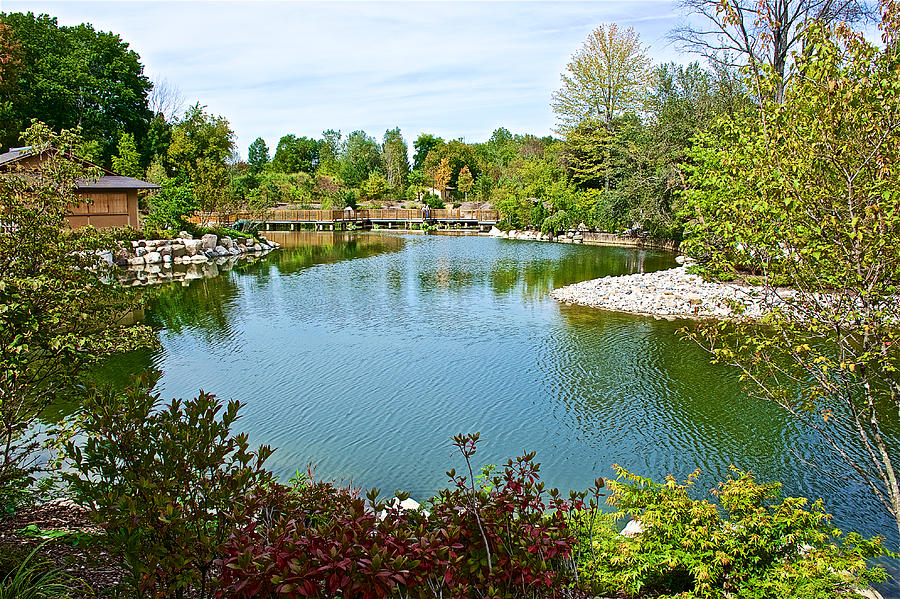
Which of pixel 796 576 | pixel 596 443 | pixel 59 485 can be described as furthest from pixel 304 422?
pixel 796 576

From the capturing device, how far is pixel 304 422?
7445 mm

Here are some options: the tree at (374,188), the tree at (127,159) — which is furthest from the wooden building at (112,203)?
the tree at (374,188)

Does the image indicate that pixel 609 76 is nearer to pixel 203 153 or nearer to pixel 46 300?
pixel 203 153

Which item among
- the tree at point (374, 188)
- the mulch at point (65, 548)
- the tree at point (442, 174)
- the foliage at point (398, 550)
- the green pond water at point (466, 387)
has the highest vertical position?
the tree at point (442, 174)

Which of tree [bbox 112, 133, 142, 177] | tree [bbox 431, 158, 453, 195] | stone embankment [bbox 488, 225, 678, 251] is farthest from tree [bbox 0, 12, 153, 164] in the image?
tree [bbox 431, 158, 453, 195]

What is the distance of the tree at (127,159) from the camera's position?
33312 mm

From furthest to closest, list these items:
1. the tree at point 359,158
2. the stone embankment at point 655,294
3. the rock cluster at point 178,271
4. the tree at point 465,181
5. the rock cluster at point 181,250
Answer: the tree at point 359,158, the tree at point 465,181, the rock cluster at point 181,250, the rock cluster at point 178,271, the stone embankment at point 655,294

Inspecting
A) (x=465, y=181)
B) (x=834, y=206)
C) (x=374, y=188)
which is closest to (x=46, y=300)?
(x=834, y=206)

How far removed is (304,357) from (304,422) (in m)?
3.10

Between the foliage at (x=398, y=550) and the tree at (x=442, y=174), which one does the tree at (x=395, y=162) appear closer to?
the tree at (x=442, y=174)

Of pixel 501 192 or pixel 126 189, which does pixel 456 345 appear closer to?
pixel 126 189

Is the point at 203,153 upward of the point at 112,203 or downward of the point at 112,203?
upward

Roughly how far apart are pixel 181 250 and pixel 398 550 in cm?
2590

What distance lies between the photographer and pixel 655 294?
47.9 feet
